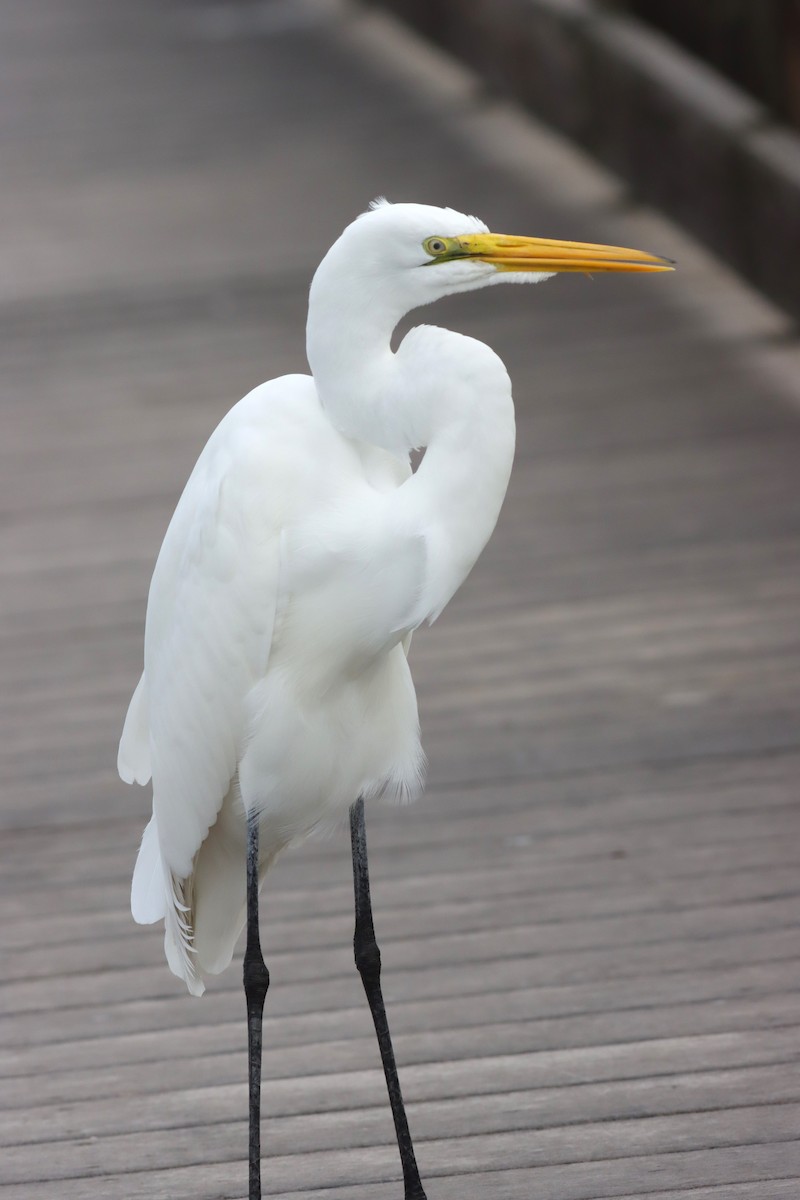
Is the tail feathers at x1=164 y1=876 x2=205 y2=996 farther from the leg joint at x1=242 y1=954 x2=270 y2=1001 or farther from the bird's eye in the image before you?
the bird's eye

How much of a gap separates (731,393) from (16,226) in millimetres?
3712

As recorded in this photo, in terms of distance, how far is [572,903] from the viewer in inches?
117

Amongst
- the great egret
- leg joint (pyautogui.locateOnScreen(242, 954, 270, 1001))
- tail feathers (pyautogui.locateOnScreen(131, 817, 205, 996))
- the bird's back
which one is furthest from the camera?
tail feathers (pyautogui.locateOnScreen(131, 817, 205, 996))

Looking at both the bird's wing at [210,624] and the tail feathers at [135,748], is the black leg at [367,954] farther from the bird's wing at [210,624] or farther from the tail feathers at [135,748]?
the tail feathers at [135,748]

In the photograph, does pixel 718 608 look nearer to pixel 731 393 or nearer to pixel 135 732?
pixel 731 393

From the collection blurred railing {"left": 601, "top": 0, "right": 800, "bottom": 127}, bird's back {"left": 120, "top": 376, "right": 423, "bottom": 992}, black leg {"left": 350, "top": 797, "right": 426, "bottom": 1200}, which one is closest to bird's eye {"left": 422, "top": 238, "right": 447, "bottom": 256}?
bird's back {"left": 120, "top": 376, "right": 423, "bottom": 992}

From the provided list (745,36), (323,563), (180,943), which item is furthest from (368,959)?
(745,36)

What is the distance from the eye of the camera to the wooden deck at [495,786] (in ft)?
8.04

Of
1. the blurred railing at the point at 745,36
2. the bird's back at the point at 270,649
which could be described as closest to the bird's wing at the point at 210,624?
the bird's back at the point at 270,649

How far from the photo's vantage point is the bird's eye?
6.68ft

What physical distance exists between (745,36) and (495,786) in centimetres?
437

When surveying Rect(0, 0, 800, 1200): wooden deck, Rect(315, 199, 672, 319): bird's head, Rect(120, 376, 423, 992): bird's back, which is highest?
Rect(315, 199, 672, 319): bird's head

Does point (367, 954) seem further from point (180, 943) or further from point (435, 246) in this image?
point (435, 246)

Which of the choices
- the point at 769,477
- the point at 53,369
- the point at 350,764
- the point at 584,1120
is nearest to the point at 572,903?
the point at 584,1120
